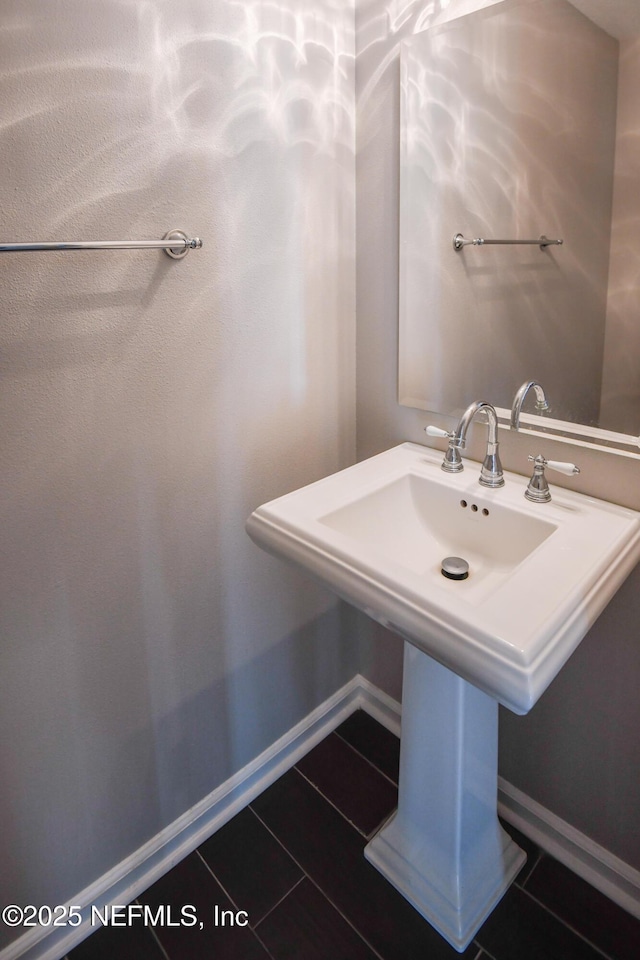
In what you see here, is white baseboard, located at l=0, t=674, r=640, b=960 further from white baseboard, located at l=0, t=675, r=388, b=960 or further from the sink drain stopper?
the sink drain stopper

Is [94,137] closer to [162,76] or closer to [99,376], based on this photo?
[162,76]

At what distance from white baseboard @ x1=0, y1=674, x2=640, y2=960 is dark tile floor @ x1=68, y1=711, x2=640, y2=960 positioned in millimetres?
25

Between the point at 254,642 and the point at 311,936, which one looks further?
the point at 254,642

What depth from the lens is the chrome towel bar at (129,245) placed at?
943 mm

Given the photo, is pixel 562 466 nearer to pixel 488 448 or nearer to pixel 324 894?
Answer: pixel 488 448

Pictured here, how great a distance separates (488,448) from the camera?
1.27m

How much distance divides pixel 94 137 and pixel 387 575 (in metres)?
0.88

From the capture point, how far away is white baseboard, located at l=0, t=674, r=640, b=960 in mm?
1316

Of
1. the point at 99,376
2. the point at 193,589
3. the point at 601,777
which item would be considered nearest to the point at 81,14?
the point at 99,376

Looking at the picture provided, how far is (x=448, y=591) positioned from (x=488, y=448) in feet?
1.43

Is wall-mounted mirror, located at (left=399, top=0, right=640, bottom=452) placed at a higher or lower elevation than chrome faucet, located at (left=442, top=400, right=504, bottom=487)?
higher

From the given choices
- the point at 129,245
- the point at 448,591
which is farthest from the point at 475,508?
the point at 129,245

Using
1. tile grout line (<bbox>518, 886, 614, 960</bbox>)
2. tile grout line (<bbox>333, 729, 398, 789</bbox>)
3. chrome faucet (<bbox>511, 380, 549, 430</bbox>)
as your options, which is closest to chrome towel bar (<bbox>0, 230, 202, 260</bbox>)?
chrome faucet (<bbox>511, 380, 549, 430</bbox>)

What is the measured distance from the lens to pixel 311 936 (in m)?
1.32
